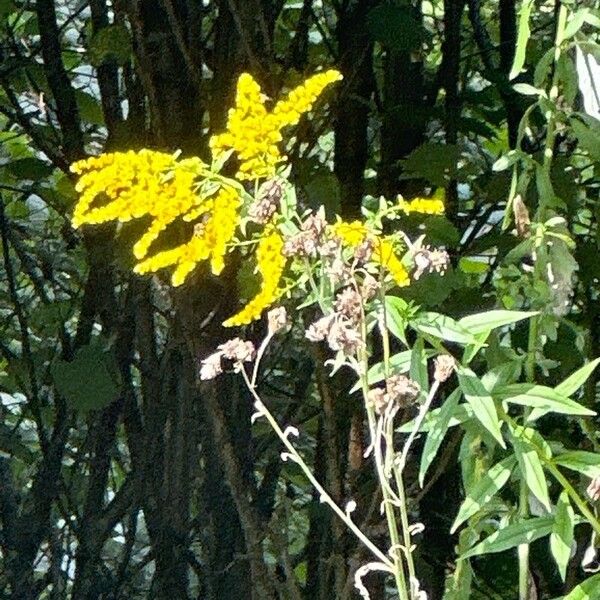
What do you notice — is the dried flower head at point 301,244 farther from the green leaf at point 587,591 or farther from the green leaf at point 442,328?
the green leaf at point 587,591

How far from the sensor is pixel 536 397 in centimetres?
69

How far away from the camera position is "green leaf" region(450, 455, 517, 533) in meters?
0.69

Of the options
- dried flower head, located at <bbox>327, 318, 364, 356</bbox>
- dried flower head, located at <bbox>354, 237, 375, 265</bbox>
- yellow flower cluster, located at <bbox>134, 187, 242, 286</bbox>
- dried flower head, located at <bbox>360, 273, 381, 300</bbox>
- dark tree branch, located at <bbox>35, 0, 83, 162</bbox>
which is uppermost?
dark tree branch, located at <bbox>35, 0, 83, 162</bbox>

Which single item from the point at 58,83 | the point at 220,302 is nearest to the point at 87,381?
the point at 220,302

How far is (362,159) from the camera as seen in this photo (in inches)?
48.4

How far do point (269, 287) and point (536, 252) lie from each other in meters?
0.21

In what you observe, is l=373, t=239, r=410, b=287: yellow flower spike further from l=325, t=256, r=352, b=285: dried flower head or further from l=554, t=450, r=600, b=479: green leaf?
l=554, t=450, r=600, b=479: green leaf

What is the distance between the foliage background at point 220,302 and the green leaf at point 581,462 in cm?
30

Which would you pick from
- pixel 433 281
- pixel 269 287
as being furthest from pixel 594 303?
pixel 269 287

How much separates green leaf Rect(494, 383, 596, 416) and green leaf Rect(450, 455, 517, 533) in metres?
0.04

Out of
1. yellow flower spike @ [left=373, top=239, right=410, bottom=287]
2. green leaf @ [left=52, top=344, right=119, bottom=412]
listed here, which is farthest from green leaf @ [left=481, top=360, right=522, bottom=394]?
green leaf @ [left=52, top=344, right=119, bottom=412]

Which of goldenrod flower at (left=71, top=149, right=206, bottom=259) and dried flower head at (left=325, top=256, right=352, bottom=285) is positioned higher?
goldenrod flower at (left=71, top=149, right=206, bottom=259)

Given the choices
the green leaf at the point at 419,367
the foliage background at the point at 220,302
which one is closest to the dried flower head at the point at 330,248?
the green leaf at the point at 419,367

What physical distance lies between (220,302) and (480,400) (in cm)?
53
